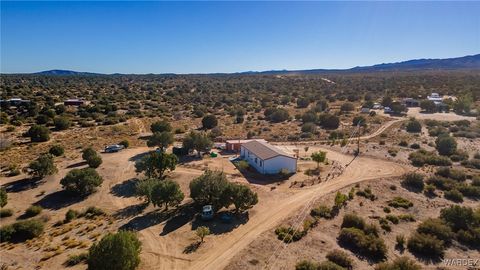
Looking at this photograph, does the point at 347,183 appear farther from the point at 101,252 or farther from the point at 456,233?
the point at 101,252

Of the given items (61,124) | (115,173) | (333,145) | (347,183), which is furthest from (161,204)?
(61,124)

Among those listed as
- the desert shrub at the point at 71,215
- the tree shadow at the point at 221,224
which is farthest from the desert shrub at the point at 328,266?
the desert shrub at the point at 71,215

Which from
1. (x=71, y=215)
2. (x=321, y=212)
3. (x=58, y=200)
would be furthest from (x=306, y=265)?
(x=58, y=200)

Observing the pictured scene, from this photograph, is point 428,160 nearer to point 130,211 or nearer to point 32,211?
point 130,211

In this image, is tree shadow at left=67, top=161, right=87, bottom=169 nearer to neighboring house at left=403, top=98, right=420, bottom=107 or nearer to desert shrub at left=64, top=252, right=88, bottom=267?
desert shrub at left=64, top=252, right=88, bottom=267

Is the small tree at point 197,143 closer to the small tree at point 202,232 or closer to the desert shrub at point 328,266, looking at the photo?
the small tree at point 202,232
